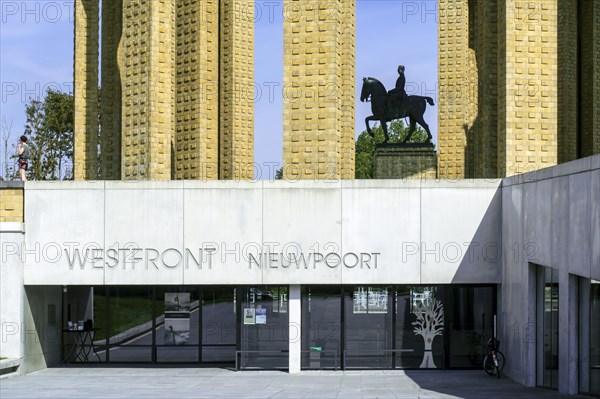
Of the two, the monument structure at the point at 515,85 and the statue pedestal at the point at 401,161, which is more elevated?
the monument structure at the point at 515,85

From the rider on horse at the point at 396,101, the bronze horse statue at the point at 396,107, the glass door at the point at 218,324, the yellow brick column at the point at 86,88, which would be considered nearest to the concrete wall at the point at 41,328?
the glass door at the point at 218,324

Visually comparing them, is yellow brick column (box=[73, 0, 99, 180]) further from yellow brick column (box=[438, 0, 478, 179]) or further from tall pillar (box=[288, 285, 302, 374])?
tall pillar (box=[288, 285, 302, 374])

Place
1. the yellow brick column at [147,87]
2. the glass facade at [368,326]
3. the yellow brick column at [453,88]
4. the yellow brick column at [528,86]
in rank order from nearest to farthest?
the glass facade at [368,326], the yellow brick column at [528,86], the yellow brick column at [147,87], the yellow brick column at [453,88]

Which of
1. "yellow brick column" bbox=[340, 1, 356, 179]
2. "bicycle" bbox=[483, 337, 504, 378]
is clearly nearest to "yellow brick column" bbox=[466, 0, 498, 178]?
"yellow brick column" bbox=[340, 1, 356, 179]

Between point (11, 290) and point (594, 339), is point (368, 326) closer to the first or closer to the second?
point (594, 339)

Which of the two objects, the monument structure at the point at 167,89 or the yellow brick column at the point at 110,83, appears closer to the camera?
the monument structure at the point at 167,89

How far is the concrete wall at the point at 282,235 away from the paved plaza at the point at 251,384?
2318mm

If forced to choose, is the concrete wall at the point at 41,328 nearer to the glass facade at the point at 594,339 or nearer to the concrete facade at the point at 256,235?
the concrete facade at the point at 256,235

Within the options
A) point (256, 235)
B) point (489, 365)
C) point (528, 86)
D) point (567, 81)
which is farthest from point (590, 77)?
point (256, 235)

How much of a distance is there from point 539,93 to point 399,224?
5.48 m

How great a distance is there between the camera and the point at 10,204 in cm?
2252

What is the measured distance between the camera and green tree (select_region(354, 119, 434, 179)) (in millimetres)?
91000

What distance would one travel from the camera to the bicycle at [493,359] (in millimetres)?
21688

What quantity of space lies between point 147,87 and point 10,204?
634 centimetres
